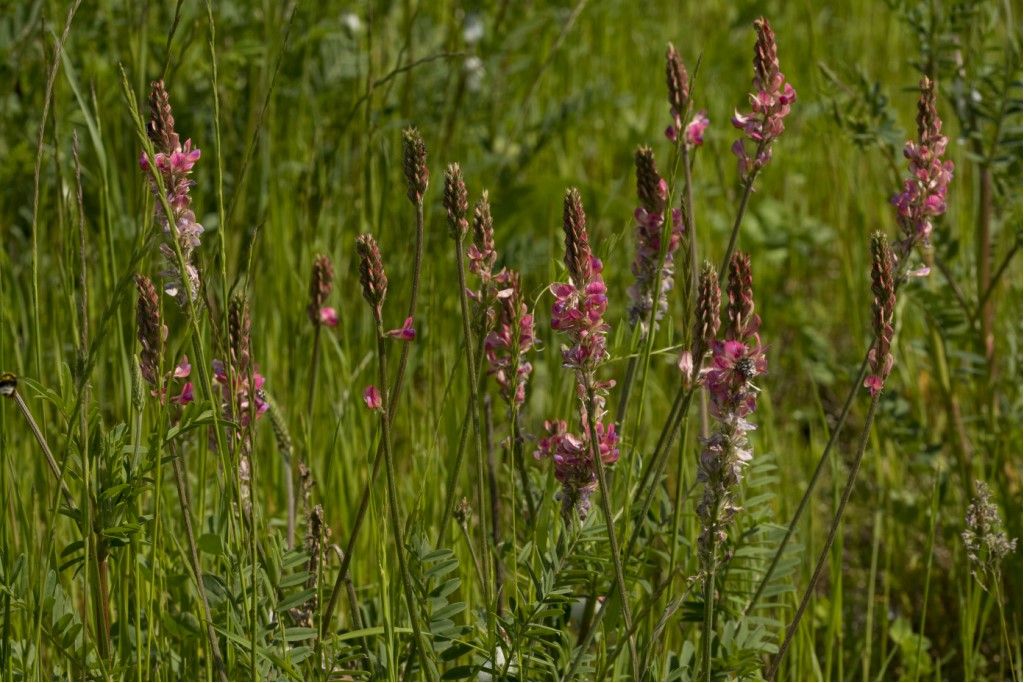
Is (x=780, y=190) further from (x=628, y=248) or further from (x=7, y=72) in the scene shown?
(x=7, y=72)

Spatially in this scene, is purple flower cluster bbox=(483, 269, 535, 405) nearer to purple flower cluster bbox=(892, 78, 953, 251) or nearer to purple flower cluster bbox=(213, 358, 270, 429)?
purple flower cluster bbox=(213, 358, 270, 429)

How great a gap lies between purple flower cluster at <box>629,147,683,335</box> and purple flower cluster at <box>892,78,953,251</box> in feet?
0.93

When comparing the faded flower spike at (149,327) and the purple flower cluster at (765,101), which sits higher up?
the purple flower cluster at (765,101)

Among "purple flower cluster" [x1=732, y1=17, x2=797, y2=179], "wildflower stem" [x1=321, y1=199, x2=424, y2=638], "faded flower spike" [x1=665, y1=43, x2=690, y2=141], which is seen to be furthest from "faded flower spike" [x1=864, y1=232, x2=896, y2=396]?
"wildflower stem" [x1=321, y1=199, x2=424, y2=638]

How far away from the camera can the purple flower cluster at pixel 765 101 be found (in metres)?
1.45

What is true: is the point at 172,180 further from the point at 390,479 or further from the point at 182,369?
the point at 390,479

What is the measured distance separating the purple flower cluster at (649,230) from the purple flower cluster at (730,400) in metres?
0.29

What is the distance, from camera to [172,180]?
1.36 m

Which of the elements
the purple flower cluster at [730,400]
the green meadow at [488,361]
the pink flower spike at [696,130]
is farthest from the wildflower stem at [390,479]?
the pink flower spike at [696,130]

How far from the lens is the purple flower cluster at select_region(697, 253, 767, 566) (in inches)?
48.3

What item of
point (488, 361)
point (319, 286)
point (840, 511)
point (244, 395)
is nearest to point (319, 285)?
point (319, 286)

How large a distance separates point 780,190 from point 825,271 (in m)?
0.46

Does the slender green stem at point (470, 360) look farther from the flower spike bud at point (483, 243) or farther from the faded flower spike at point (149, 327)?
the faded flower spike at point (149, 327)

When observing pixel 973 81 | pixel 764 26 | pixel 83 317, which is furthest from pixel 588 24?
pixel 83 317
